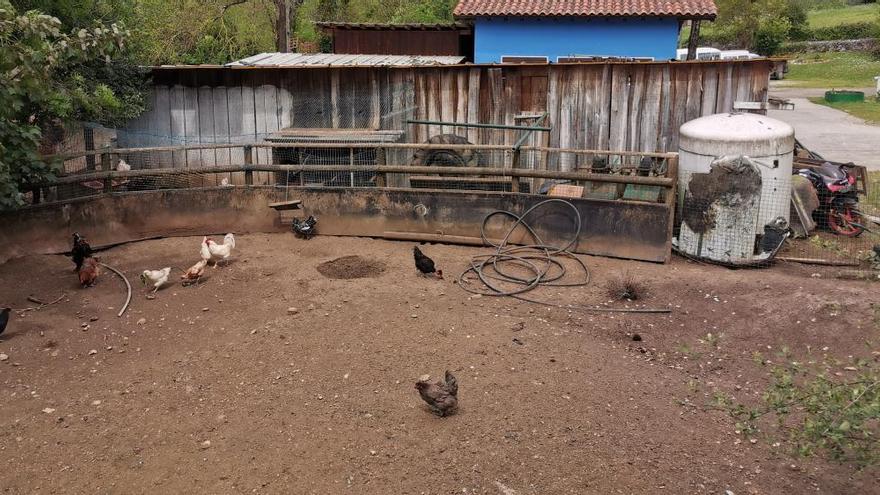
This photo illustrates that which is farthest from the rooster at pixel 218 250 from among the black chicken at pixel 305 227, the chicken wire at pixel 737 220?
the chicken wire at pixel 737 220

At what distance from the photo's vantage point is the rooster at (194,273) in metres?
9.34

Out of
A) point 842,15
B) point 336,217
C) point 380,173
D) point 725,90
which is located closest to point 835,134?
point 725,90

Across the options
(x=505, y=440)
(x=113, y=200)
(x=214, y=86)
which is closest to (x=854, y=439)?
(x=505, y=440)

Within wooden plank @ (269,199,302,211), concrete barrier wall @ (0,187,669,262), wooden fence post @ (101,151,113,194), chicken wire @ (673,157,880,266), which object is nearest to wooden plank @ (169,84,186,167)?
concrete barrier wall @ (0,187,669,262)

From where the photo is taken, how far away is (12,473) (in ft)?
18.7

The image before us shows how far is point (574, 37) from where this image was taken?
1856 centimetres

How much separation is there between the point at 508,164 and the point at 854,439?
8.59 m

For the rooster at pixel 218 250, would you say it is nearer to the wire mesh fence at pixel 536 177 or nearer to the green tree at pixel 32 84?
the wire mesh fence at pixel 536 177

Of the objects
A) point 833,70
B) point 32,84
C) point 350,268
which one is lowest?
point 350,268

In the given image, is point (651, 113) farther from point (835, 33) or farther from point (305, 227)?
point (835, 33)

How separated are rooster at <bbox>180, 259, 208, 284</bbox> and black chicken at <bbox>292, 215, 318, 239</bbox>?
188 cm

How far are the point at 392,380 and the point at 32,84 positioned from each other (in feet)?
17.3

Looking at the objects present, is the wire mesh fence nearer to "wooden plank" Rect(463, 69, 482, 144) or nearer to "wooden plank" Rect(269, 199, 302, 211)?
"wooden plank" Rect(463, 69, 482, 144)

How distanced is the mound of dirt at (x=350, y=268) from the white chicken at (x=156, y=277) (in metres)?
1.85
